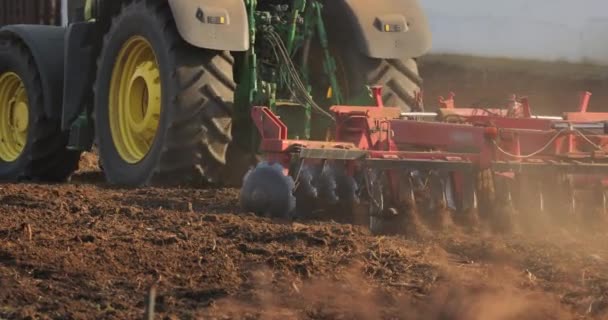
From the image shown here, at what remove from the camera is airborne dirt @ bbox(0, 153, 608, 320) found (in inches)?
176

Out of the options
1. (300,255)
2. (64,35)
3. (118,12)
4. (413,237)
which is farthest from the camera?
(64,35)

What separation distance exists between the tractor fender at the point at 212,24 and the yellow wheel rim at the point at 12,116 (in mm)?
2978

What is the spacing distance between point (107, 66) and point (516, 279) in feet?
15.2

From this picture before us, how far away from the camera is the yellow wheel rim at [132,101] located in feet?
28.5

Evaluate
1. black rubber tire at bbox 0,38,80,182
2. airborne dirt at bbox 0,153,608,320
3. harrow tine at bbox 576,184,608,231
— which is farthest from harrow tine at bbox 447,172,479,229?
black rubber tire at bbox 0,38,80,182

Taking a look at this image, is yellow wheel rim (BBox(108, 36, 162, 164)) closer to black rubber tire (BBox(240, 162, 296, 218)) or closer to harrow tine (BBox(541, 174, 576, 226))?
black rubber tire (BBox(240, 162, 296, 218))

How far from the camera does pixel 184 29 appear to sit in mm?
7848

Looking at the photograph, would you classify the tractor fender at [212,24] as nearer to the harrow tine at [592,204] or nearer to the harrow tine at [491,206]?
the harrow tine at [491,206]

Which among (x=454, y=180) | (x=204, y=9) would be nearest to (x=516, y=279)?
(x=454, y=180)

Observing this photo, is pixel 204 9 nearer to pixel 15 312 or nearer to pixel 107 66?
pixel 107 66

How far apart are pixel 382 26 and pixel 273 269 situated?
394cm

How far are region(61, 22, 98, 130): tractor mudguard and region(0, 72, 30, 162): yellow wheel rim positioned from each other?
114 cm

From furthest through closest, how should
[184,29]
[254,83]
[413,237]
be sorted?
[254,83] → [184,29] → [413,237]

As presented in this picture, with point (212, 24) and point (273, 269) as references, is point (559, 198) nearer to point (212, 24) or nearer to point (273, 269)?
point (273, 269)
